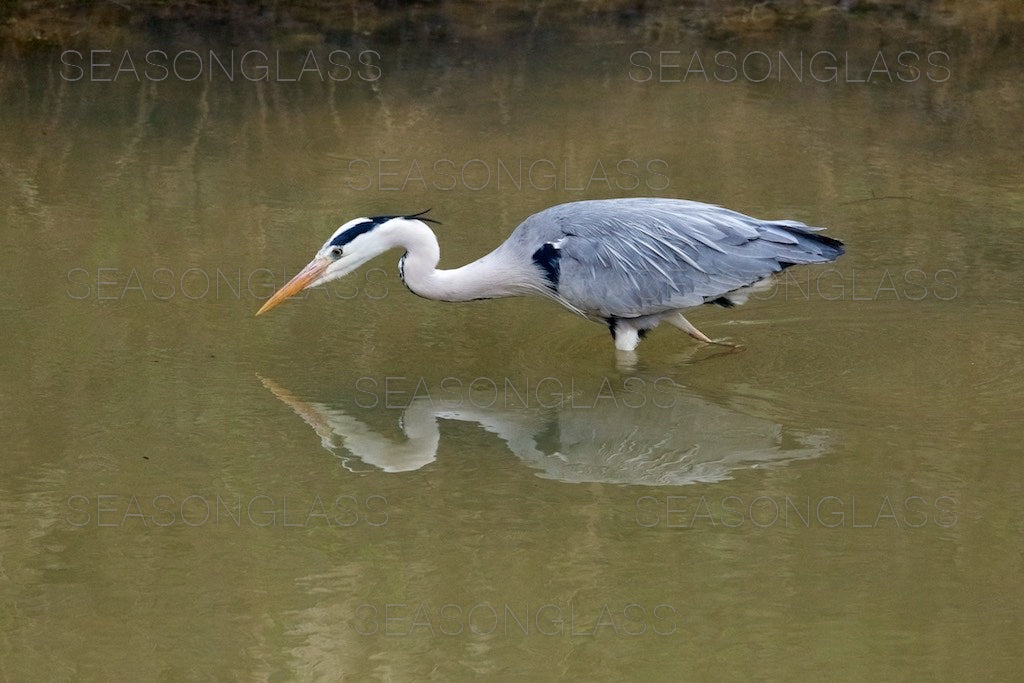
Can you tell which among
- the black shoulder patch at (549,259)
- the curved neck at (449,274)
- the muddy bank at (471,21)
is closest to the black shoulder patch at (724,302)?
the black shoulder patch at (549,259)

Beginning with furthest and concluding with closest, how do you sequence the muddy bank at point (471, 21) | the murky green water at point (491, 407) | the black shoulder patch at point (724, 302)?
1. the muddy bank at point (471, 21)
2. the black shoulder patch at point (724, 302)
3. the murky green water at point (491, 407)

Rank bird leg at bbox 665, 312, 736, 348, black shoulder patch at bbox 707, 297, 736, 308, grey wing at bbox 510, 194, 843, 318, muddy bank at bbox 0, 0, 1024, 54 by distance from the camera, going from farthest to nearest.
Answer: muddy bank at bbox 0, 0, 1024, 54
bird leg at bbox 665, 312, 736, 348
black shoulder patch at bbox 707, 297, 736, 308
grey wing at bbox 510, 194, 843, 318

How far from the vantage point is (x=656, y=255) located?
684 centimetres

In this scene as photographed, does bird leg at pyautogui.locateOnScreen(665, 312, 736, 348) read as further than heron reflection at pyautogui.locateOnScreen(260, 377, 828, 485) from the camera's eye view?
Yes

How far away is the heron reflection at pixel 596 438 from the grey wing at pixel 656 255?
515 millimetres

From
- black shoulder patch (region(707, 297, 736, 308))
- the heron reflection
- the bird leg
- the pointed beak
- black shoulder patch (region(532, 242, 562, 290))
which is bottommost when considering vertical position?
the heron reflection

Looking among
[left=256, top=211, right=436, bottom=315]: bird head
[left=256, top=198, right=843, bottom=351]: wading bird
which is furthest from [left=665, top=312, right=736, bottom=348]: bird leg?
[left=256, top=211, right=436, bottom=315]: bird head

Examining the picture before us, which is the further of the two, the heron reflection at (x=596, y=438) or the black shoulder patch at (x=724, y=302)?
the black shoulder patch at (x=724, y=302)

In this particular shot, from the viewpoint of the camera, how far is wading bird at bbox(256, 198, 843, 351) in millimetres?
6754

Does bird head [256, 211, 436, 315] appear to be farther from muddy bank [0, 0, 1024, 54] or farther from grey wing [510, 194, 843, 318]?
muddy bank [0, 0, 1024, 54]

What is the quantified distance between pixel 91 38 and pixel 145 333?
16.8 ft

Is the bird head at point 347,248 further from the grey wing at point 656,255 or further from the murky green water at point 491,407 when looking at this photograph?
the grey wing at point 656,255

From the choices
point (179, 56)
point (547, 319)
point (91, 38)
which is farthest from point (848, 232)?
point (91, 38)

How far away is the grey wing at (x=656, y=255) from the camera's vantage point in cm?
673
